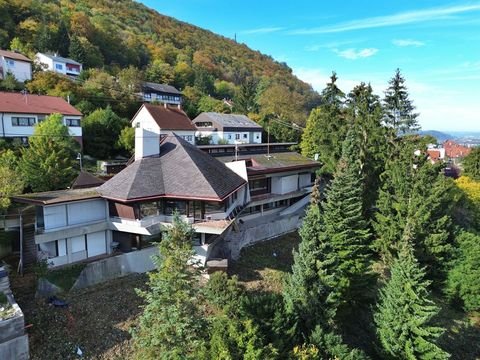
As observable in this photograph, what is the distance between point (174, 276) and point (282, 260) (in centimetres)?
1600

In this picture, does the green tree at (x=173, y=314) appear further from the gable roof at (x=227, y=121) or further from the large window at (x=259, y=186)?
the gable roof at (x=227, y=121)

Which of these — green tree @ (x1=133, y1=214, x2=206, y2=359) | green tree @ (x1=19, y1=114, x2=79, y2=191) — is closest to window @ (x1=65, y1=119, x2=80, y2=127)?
green tree @ (x1=19, y1=114, x2=79, y2=191)

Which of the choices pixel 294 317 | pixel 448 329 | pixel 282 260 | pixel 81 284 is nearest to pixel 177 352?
pixel 294 317

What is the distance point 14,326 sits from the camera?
47.1 feet

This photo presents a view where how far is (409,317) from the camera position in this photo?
17.9 meters

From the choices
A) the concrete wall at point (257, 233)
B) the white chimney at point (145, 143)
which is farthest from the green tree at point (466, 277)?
the white chimney at point (145, 143)

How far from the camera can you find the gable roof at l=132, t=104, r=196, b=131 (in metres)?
45.5

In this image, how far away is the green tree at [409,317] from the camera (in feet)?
58.1

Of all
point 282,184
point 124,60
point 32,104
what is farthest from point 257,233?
point 124,60

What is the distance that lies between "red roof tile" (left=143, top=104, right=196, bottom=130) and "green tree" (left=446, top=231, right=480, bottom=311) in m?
34.8

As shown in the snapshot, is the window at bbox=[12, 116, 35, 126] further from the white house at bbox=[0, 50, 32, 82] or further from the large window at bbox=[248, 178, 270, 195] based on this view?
the large window at bbox=[248, 178, 270, 195]

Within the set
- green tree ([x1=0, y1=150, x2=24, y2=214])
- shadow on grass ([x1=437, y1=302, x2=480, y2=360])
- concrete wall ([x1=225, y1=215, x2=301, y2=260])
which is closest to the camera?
green tree ([x1=0, y1=150, x2=24, y2=214])

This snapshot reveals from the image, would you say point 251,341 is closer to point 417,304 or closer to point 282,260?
point 417,304

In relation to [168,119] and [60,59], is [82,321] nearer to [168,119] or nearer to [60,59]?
[168,119]
